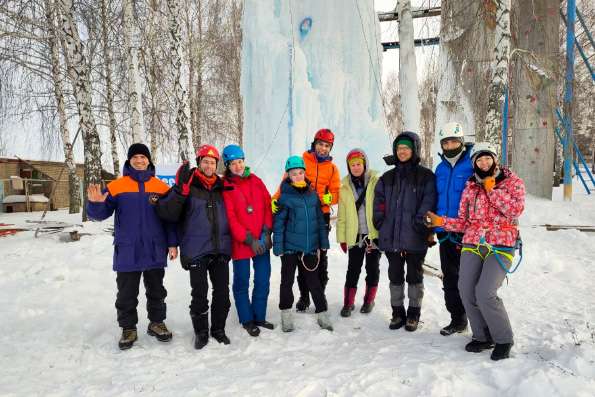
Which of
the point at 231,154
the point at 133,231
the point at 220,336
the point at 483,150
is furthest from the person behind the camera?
the point at 231,154

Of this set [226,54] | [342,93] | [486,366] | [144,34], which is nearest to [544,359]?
[486,366]

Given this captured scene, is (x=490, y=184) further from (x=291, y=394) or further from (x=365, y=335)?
(x=291, y=394)

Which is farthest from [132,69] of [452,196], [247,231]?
[452,196]

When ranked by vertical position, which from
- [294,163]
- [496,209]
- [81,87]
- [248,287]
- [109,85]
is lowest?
[248,287]

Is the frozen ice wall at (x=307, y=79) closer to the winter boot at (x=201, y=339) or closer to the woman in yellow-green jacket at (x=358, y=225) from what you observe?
the woman in yellow-green jacket at (x=358, y=225)

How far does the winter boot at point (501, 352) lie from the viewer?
261 centimetres

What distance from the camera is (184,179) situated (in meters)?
3.13

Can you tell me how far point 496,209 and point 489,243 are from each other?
0.25 metres

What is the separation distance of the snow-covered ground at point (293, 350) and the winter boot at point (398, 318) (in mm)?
67

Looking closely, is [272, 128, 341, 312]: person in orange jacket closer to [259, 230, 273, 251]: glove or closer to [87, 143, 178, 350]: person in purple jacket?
[259, 230, 273, 251]: glove

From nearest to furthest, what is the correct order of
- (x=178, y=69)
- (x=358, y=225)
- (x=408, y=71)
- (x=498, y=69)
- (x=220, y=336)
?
(x=220, y=336), (x=358, y=225), (x=498, y=69), (x=408, y=71), (x=178, y=69)

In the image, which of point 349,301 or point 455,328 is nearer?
point 455,328

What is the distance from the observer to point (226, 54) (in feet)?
54.8

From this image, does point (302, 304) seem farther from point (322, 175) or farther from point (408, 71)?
point (408, 71)
